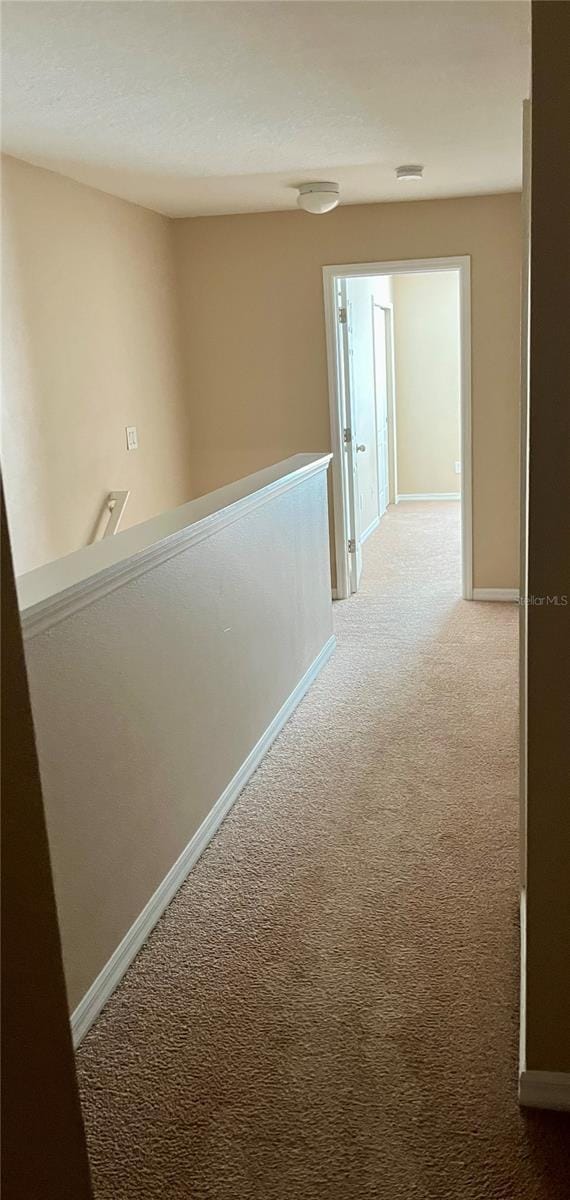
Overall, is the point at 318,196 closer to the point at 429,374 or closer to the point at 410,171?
the point at 410,171

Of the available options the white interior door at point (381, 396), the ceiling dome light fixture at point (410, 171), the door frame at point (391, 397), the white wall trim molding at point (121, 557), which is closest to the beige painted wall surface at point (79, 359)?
the white wall trim molding at point (121, 557)

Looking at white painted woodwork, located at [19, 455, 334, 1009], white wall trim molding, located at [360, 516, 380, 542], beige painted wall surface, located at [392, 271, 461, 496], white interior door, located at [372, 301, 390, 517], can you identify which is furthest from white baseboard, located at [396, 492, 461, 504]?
white painted woodwork, located at [19, 455, 334, 1009]

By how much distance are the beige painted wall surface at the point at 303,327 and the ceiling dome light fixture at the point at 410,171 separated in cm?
98

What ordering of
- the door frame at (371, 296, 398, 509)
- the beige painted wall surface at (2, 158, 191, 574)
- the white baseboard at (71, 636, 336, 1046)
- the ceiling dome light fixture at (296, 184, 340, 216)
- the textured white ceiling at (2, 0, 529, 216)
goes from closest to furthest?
the white baseboard at (71, 636, 336, 1046) < the textured white ceiling at (2, 0, 529, 216) < the beige painted wall surface at (2, 158, 191, 574) < the ceiling dome light fixture at (296, 184, 340, 216) < the door frame at (371, 296, 398, 509)

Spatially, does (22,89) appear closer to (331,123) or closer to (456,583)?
(331,123)

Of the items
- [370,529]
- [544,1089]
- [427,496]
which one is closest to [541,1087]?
[544,1089]

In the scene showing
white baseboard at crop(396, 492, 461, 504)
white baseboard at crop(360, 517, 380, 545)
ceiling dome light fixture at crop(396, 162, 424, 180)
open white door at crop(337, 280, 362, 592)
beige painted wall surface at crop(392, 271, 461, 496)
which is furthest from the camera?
white baseboard at crop(396, 492, 461, 504)

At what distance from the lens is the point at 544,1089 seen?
1.92 metres

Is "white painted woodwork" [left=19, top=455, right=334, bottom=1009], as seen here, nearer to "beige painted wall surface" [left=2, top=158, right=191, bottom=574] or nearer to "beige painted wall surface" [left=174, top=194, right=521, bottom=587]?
"beige painted wall surface" [left=2, top=158, right=191, bottom=574]

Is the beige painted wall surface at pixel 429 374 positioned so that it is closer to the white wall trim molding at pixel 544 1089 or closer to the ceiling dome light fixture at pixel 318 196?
the ceiling dome light fixture at pixel 318 196

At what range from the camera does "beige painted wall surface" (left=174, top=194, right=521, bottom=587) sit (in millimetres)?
5320

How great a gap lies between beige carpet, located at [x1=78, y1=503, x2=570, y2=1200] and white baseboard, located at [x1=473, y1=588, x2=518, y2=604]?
189 cm

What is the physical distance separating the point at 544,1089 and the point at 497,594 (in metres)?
4.00

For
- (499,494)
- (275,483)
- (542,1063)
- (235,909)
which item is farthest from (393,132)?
(542,1063)
